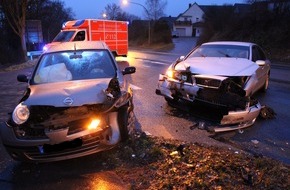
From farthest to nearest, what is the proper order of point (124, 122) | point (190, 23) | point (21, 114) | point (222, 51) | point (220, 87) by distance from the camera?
point (190, 23)
point (222, 51)
point (220, 87)
point (124, 122)
point (21, 114)

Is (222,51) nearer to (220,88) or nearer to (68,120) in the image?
(220,88)

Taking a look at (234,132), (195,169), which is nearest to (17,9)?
(234,132)

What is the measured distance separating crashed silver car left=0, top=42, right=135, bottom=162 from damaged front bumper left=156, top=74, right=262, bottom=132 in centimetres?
177

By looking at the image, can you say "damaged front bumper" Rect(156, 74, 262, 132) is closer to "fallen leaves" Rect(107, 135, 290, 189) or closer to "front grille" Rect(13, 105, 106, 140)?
"fallen leaves" Rect(107, 135, 290, 189)

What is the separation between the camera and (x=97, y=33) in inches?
878

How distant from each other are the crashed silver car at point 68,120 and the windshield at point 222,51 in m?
4.02

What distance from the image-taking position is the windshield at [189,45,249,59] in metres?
8.74

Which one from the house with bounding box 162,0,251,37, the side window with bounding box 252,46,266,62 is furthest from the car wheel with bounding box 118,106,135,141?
the house with bounding box 162,0,251,37

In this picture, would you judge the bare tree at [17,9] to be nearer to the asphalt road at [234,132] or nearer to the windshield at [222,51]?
the asphalt road at [234,132]

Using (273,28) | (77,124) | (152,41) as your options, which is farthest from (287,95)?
(152,41)

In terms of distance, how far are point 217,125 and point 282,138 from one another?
46.7 inches

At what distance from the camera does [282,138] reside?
5.95 metres

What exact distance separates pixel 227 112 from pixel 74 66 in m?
3.00

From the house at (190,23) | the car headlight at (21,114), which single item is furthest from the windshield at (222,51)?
the house at (190,23)
